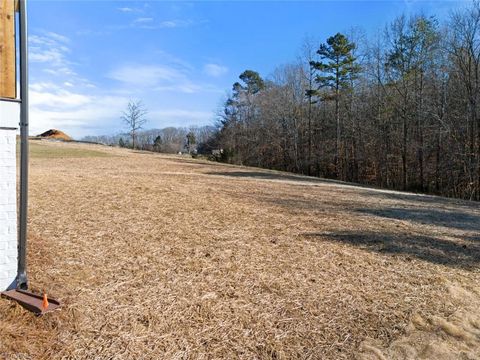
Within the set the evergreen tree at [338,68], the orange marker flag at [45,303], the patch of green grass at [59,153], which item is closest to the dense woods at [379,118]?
the evergreen tree at [338,68]

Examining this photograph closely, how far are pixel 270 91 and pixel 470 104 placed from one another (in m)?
19.5

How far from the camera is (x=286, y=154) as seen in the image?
3259 cm

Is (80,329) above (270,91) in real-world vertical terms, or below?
below

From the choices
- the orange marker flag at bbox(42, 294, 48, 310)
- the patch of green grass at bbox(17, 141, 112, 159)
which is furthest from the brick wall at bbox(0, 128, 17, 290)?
the patch of green grass at bbox(17, 141, 112, 159)

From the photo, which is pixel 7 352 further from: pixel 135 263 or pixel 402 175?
pixel 402 175

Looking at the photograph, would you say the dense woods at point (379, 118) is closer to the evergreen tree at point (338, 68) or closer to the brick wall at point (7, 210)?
the evergreen tree at point (338, 68)

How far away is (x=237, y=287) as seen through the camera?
10.3 feet

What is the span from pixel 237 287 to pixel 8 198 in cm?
201

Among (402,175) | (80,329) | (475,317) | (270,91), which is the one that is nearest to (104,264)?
(80,329)

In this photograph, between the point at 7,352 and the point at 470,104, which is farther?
the point at 470,104

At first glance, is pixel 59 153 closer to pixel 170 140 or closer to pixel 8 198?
pixel 8 198

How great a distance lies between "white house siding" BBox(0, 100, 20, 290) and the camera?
2723 mm

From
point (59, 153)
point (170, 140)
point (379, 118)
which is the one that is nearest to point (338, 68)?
point (379, 118)

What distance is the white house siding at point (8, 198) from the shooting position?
2723 millimetres
